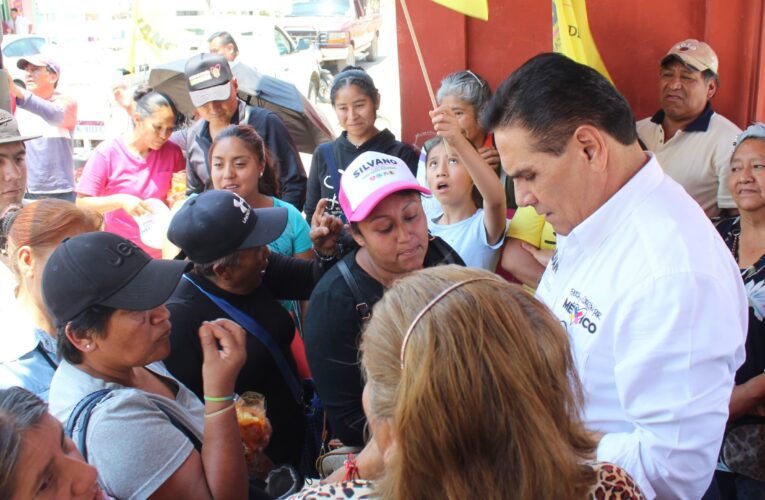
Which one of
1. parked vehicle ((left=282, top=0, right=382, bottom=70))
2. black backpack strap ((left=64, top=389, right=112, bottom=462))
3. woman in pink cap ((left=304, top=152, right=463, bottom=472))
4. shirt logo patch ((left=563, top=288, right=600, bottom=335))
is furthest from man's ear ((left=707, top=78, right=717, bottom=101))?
parked vehicle ((left=282, top=0, right=382, bottom=70))

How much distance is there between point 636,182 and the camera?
65.7 inches

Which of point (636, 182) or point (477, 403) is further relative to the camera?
point (636, 182)

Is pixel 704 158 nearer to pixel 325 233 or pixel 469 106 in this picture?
pixel 469 106

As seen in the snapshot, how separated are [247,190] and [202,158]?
39.2 inches

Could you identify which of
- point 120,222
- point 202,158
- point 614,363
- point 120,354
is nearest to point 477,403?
point 614,363

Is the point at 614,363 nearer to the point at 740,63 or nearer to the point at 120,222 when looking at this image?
the point at 740,63

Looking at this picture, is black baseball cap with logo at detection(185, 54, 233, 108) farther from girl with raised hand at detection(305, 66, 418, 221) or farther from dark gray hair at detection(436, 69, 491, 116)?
dark gray hair at detection(436, 69, 491, 116)

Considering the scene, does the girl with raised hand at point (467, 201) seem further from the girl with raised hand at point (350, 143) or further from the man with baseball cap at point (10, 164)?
the man with baseball cap at point (10, 164)

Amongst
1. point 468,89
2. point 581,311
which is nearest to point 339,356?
point 581,311

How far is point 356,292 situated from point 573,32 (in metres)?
2.71

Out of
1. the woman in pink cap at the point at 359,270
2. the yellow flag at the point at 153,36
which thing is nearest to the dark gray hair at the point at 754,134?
the woman in pink cap at the point at 359,270

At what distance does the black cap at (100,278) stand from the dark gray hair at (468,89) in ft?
8.59

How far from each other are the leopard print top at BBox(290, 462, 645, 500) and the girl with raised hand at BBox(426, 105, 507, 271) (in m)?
1.72

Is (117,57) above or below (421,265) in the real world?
above
